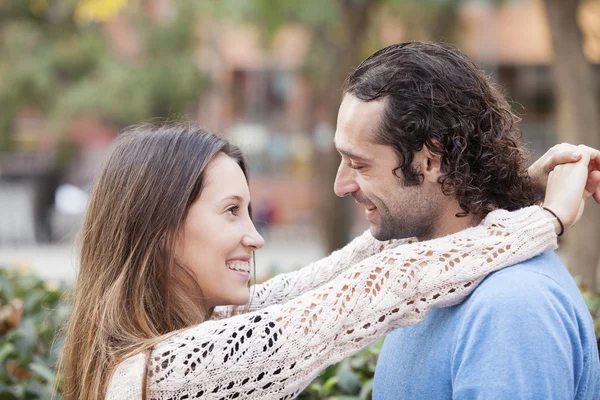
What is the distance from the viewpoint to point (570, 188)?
2.06m

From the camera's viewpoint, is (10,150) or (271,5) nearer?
(271,5)

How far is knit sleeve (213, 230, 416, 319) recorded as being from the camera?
259cm

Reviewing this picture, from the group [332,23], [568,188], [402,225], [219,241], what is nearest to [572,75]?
[568,188]

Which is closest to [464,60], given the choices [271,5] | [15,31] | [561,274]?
[561,274]

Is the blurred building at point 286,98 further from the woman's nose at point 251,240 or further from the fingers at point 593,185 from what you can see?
the fingers at point 593,185

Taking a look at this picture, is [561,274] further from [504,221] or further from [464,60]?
[464,60]

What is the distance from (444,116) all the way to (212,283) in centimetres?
77

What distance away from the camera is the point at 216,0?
1324 centimetres

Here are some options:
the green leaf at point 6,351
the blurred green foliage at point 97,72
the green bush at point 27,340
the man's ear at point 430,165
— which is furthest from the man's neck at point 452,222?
the blurred green foliage at point 97,72

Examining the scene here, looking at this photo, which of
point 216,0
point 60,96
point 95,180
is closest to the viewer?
point 95,180

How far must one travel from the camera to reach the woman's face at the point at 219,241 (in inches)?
88.3

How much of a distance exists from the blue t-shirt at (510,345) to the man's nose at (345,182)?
393 mm

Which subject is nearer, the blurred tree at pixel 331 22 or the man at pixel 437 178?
the man at pixel 437 178

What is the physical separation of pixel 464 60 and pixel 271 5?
8.44m
